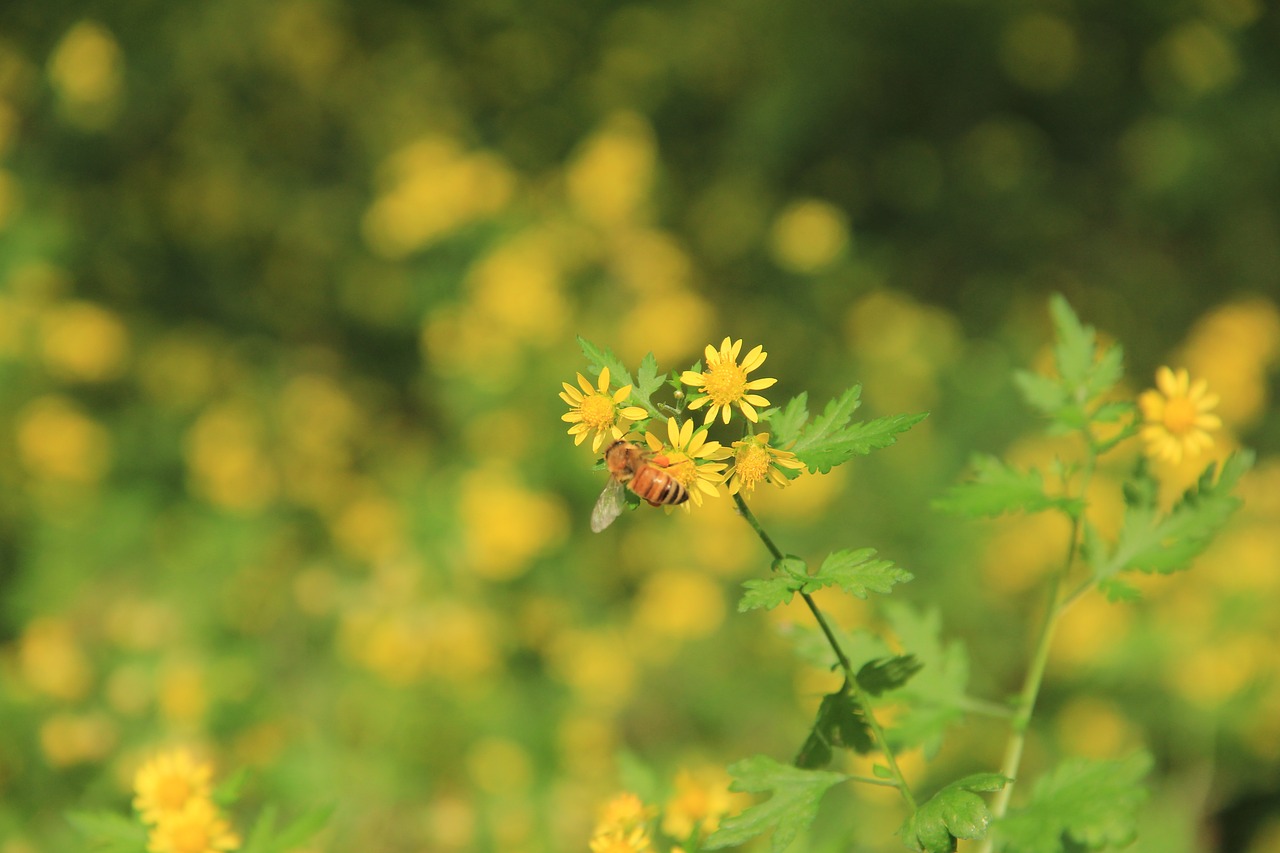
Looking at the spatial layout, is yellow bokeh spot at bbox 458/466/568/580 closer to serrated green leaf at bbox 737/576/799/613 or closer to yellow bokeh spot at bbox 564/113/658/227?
yellow bokeh spot at bbox 564/113/658/227

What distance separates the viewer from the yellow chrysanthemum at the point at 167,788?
125cm

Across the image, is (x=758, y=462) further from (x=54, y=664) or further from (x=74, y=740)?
(x=54, y=664)

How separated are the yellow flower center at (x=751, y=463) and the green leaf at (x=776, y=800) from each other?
295 millimetres

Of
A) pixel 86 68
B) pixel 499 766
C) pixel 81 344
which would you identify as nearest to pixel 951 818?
pixel 499 766

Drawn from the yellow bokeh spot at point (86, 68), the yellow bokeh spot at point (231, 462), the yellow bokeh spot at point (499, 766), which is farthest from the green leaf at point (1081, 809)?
the yellow bokeh spot at point (86, 68)

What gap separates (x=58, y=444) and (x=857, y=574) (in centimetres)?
403

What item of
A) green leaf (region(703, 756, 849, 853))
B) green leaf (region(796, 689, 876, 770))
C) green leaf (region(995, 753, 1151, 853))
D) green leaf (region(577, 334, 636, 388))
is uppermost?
green leaf (region(577, 334, 636, 388))

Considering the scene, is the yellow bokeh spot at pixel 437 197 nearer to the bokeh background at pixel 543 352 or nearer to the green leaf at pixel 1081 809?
the bokeh background at pixel 543 352

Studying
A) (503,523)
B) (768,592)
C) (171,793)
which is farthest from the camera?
(503,523)

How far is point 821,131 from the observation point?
5395mm

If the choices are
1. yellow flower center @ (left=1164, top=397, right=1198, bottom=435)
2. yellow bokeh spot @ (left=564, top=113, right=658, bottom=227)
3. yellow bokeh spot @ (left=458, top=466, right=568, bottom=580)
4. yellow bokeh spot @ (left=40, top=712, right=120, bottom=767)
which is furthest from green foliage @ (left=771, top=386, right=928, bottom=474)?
yellow bokeh spot @ (left=564, top=113, right=658, bottom=227)

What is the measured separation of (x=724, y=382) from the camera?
106 centimetres

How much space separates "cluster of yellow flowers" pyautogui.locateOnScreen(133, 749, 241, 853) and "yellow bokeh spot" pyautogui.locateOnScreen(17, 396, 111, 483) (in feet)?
10.6

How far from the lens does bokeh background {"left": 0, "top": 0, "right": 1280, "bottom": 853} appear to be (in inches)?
120
